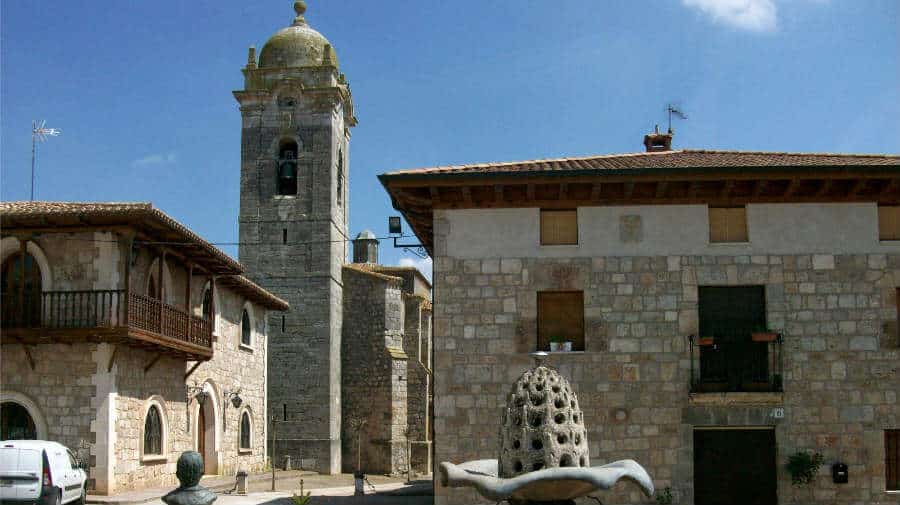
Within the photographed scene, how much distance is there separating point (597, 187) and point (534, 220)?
1.26 metres

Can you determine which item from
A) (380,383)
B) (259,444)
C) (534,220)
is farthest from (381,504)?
(380,383)

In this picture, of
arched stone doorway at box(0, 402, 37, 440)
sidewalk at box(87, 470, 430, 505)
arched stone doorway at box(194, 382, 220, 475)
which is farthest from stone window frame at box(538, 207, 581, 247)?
arched stone doorway at box(194, 382, 220, 475)

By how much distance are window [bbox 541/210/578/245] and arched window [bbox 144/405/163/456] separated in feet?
33.5

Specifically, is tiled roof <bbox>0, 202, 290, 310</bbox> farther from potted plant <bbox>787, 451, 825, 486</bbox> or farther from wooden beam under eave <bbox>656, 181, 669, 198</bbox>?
potted plant <bbox>787, 451, 825, 486</bbox>

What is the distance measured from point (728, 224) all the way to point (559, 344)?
369 centimetres

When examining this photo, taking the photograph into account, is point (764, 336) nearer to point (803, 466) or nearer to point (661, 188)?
point (803, 466)

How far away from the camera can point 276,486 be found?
2778 cm

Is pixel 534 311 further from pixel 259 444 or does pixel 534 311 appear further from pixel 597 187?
pixel 259 444

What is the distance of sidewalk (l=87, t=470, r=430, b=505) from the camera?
20078mm

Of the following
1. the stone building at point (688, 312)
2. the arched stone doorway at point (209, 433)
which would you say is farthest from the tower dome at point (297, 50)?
the stone building at point (688, 312)

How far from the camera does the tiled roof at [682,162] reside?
59.7 ft

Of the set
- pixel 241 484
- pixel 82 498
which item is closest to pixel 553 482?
pixel 82 498

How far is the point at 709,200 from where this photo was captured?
1834 cm

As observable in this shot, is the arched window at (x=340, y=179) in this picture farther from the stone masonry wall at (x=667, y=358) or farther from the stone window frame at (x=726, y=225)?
the stone window frame at (x=726, y=225)
